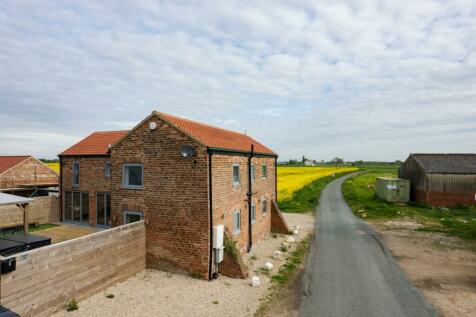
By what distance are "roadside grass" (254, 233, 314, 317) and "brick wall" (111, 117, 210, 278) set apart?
291cm

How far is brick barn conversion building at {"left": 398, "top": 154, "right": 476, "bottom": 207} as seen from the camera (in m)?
31.7

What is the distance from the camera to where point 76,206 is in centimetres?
2234

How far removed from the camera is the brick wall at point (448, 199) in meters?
31.6

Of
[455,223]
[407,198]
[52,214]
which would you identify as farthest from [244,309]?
[407,198]

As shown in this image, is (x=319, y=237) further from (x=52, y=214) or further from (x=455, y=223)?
(x=52, y=214)

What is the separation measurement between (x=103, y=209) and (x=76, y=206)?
9.08ft

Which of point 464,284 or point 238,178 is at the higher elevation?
point 238,178

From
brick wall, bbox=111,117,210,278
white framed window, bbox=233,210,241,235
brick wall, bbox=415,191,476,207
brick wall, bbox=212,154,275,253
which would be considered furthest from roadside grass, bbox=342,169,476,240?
brick wall, bbox=111,117,210,278

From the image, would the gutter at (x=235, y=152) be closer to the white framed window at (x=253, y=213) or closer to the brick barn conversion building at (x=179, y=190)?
the brick barn conversion building at (x=179, y=190)

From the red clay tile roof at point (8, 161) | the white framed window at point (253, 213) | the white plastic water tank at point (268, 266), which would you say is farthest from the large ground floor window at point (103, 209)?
the red clay tile roof at point (8, 161)

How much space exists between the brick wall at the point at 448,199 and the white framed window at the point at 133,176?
3009 centimetres

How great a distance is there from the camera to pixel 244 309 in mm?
10234

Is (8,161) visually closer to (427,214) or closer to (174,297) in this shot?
(174,297)

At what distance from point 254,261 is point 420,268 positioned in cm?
762
